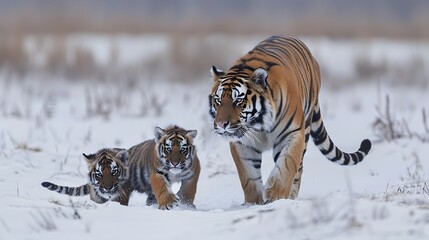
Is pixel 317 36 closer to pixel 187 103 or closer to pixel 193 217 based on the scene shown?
pixel 187 103

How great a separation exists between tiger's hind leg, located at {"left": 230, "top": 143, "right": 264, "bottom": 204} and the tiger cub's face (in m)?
0.31

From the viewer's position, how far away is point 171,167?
6.50 metres

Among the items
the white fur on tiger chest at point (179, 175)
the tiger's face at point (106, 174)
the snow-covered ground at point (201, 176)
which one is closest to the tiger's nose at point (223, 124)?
the snow-covered ground at point (201, 176)

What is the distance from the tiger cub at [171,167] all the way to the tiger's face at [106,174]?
0.23 m

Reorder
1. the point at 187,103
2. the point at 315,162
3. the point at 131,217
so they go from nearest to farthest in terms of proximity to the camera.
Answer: the point at 131,217
the point at 315,162
the point at 187,103

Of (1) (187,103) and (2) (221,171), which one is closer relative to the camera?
(2) (221,171)

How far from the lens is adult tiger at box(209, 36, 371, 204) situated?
6184 mm

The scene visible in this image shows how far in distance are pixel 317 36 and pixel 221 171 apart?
11.2m

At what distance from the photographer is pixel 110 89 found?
45.9 ft

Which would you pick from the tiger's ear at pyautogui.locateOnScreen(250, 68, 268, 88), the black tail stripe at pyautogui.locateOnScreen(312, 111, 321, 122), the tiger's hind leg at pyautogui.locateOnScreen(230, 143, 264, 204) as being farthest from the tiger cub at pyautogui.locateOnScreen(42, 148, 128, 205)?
the black tail stripe at pyautogui.locateOnScreen(312, 111, 321, 122)

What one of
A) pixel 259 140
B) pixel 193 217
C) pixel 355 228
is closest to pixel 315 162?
pixel 259 140

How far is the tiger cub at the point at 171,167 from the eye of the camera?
6.48 metres

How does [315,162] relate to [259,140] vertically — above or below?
below

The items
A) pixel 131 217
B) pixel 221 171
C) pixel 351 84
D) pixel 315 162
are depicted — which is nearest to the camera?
pixel 131 217
